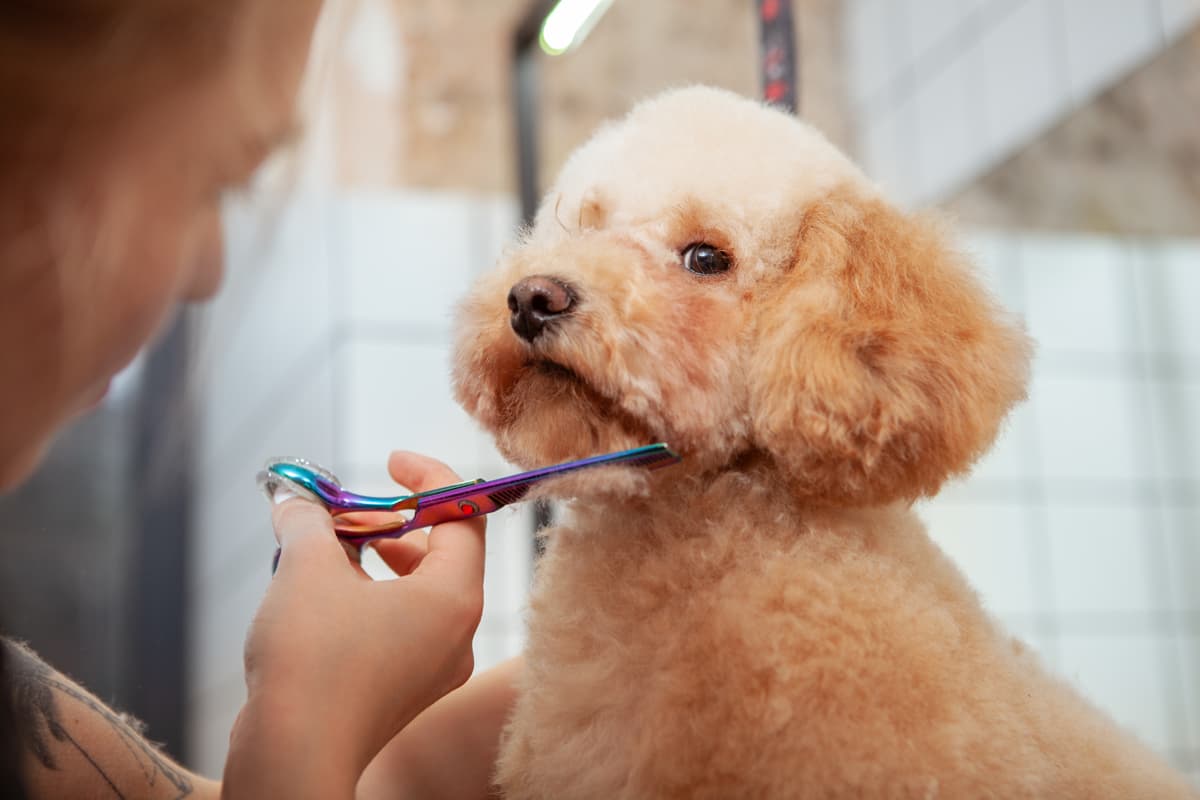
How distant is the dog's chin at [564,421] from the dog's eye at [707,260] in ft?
0.39

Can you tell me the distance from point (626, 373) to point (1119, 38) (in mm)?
1698

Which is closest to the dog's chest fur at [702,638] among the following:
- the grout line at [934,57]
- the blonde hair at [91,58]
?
the blonde hair at [91,58]

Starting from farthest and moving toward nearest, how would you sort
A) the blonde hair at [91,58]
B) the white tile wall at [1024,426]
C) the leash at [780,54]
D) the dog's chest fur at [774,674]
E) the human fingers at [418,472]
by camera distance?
the white tile wall at [1024,426]
the leash at [780,54]
the human fingers at [418,472]
the dog's chest fur at [774,674]
the blonde hair at [91,58]

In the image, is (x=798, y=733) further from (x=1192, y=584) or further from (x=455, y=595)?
(x=1192, y=584)

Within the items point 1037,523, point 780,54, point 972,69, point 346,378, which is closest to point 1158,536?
point 1037,523

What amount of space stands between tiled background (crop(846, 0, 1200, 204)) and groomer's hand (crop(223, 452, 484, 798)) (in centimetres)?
162

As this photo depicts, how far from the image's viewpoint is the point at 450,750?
0.68 metres

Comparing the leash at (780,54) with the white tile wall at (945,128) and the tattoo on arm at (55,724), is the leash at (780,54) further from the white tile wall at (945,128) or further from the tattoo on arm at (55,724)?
the white tile wall at (945,128)

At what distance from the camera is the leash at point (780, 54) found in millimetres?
848

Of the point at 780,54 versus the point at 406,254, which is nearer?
the point at 780,54

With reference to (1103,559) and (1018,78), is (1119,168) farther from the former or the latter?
(1103,559)

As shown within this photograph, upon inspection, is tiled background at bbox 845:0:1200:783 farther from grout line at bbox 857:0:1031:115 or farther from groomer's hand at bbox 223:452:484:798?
groomer's hand at bbox 223:452:484:798

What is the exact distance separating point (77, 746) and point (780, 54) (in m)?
0.68

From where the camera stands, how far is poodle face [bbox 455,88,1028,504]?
23.3 inches
